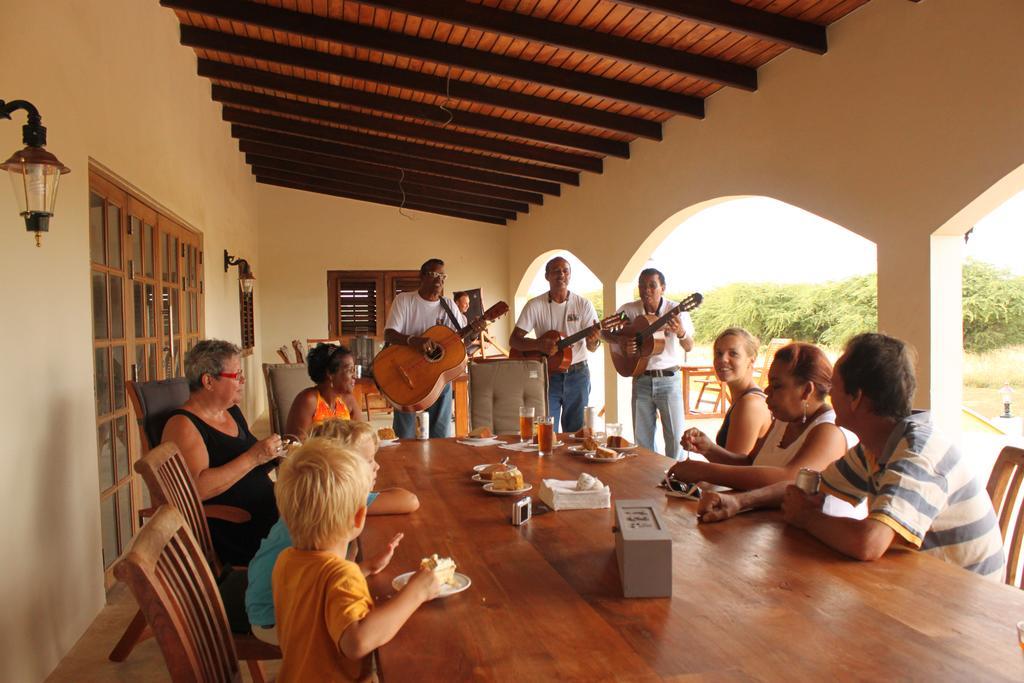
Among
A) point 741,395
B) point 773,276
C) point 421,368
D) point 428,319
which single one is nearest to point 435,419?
point 421,368

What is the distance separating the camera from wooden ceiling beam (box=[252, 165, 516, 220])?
1055cm

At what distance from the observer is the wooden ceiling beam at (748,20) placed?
396 cm

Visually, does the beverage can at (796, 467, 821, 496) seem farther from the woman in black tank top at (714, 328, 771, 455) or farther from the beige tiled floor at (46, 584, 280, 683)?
the beige tiled floor at (46, 584, 280, 683)

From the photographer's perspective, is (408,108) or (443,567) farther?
(408,108)

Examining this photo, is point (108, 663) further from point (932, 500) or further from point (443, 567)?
point (932, 500)

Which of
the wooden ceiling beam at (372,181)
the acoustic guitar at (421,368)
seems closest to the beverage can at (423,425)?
the acoustic guitar at (421,368)

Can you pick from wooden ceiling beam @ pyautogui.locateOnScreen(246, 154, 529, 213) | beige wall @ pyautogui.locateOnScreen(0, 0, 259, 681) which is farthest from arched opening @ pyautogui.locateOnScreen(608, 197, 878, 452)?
beige wall @ pyautogui.locateOnScreen(0, 0, 259, 681)

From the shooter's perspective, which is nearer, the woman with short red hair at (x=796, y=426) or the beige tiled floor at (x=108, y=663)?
the woman with short red hair at (x=796, y=426)

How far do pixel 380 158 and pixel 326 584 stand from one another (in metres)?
8.12

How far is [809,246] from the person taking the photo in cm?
1698

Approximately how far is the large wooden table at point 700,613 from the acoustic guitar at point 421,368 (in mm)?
2701

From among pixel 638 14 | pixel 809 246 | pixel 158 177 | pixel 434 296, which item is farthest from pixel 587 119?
pixel 809 246

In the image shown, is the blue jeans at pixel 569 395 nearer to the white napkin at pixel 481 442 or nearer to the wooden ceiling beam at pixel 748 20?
the white napkin at pixel 481 442

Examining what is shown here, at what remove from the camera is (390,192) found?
1095 centimetres
